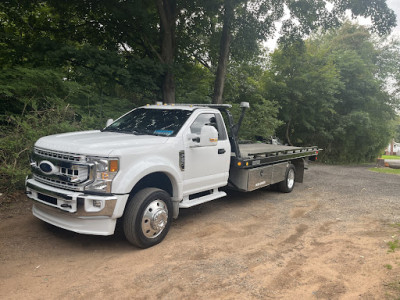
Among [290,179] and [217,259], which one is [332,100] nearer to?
[290,179]

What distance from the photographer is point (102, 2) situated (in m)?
10.7

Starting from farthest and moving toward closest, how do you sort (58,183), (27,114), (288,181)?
(288,181) → (27,114) → (58,183)

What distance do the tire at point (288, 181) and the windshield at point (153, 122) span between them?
12.9 feet

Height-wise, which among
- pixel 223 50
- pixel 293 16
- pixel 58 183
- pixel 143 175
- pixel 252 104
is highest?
pixel 293 16

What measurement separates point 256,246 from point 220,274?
109 centimetres

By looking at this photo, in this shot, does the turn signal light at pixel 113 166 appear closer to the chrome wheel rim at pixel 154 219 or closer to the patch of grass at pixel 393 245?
the chrome wheel rim at pixel 154 219

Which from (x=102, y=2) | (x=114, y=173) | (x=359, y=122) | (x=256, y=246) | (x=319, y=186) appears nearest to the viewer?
(x=114, y=173)

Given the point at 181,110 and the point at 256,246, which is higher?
the point at 181,110

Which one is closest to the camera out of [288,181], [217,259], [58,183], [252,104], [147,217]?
[217,259]

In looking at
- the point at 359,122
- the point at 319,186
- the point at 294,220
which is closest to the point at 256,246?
the point at 294,220

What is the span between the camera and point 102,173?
4059 mm

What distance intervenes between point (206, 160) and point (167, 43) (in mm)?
7245

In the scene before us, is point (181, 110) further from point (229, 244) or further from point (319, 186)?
point (319, 186)

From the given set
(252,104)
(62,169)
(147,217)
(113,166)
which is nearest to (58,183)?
(62,169)
